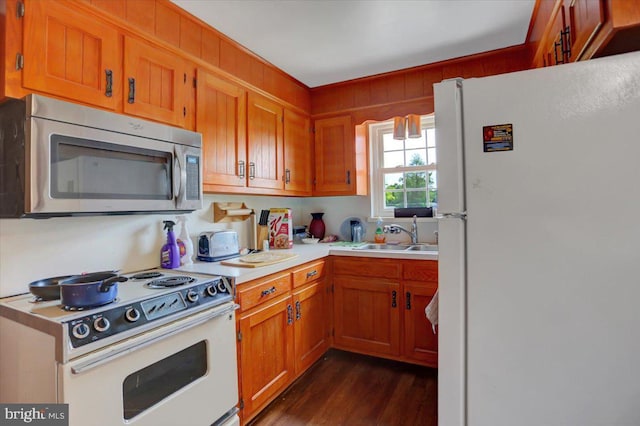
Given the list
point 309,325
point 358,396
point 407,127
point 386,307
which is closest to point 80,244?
point 309,325

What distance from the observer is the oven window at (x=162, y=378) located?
1.21m

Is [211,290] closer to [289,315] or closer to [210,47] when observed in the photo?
[289,315]

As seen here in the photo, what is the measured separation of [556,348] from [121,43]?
219cm

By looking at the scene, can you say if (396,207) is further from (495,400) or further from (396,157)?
(495,400)

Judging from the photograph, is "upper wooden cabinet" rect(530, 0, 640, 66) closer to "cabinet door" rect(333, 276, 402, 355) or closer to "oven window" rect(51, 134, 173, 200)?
"cabinet door" rect(333, 276, 402, 355)

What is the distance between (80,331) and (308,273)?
147 centimetres

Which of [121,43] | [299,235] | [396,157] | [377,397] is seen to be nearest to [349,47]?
[396,157]

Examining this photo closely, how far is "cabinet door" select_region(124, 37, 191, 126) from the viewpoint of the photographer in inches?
62.2

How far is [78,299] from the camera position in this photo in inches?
44.4

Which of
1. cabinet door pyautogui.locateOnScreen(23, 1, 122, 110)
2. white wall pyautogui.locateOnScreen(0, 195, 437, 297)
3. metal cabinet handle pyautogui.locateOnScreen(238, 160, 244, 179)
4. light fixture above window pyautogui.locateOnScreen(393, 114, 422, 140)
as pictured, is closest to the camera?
cabinet door pyautogui.locateOnScreen(23, 1, 122, 110)

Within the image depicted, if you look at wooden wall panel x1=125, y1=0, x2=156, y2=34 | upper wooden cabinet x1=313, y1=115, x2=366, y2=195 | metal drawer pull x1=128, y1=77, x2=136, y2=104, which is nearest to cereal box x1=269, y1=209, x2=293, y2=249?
upper wooden cabinet x1=313, y1=115, x2=366, y2=195

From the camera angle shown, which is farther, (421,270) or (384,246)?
(384,246)

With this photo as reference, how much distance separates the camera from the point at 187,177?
5.82 ft

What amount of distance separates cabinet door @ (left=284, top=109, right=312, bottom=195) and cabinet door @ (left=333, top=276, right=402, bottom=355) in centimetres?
90
